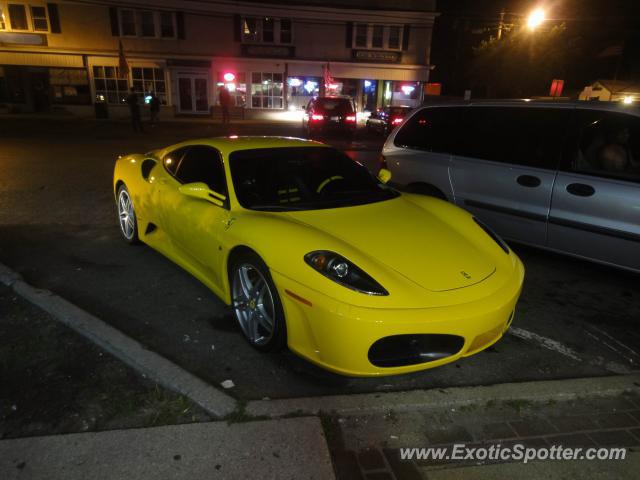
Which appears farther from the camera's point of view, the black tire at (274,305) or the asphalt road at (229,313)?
the asphalt road at (229,313)

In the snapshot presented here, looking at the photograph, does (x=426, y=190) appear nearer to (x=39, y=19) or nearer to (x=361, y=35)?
(x=361, y=35)

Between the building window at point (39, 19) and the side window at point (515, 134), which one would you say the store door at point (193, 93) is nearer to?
the building window at point (39, 19)

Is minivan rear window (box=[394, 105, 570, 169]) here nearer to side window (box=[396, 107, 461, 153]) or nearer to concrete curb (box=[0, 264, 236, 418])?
side window (box=[396, 107, 461, 153])

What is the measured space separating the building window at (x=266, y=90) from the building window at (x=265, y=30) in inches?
80.5

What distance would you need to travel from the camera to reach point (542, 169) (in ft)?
15.5

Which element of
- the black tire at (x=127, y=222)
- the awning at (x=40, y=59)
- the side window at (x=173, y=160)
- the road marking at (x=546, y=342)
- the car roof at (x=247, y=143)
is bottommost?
the road marking at (x=546, y=342)

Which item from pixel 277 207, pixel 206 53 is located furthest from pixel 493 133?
pixel 206 53

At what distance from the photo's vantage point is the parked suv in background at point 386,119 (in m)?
20.1

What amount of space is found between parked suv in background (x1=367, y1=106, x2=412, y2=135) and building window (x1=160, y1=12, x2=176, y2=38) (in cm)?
1402

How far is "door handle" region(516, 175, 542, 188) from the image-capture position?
4.73 m

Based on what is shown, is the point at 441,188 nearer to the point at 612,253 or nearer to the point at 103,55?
the point at 612,253

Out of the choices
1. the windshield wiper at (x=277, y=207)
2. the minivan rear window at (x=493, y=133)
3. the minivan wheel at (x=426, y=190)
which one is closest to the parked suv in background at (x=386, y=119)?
the minivan rear window at (x=493, y=133)

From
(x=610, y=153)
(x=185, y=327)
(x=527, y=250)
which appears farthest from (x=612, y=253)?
(x=185, y=327)

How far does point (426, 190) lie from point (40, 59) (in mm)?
→ 28992
